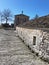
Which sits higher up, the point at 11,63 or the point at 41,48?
the point at 41,48

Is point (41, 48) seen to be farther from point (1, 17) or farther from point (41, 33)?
point (1, 17)

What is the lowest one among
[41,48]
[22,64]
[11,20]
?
[22,64]

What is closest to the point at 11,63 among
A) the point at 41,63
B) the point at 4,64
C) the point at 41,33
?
the point at 4,64

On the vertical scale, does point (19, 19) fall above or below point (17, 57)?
above

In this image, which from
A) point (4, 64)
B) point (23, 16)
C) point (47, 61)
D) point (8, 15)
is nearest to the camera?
point (4, 64)

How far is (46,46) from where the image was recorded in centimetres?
603

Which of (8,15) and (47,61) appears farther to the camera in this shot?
(8,15)

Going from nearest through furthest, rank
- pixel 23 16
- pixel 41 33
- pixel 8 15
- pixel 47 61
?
1. pixel 47 61
2. pixel 41 33
3. pixel 23 16
4. pixel 8 15

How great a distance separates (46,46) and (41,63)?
3.06ft

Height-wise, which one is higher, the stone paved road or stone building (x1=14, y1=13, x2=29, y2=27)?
stone building (x1=14, y1=13, x2=29, y2=27)

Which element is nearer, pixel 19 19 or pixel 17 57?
pixel 17 57

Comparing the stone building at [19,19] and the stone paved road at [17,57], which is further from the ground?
the stone building at [19,19]

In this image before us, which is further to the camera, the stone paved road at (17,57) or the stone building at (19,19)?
the stone building at (19,19)

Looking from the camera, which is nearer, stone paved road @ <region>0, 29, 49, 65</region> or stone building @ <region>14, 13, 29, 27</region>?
stone paved road @ <region>0, 29, 49, 65</region>
